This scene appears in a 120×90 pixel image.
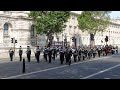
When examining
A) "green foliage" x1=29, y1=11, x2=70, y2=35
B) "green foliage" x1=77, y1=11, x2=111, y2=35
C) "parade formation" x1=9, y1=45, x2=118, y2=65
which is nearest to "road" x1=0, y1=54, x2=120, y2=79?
"parade formation" x1=9, y1=45, x2=118, y2=65

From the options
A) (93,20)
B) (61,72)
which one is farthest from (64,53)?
(93,20)

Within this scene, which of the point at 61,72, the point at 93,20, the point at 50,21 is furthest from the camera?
the point at 93,20

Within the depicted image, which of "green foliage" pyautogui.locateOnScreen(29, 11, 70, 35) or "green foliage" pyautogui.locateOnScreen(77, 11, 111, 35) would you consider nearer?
"green foliage" pyautogui.locateOnScreen(29, 11, 70, 35)

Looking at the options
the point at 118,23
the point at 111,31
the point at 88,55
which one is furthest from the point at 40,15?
the point at 118,23

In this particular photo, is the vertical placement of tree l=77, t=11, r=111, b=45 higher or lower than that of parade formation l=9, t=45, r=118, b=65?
higher

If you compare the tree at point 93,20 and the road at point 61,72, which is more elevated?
the tree at point 93,20

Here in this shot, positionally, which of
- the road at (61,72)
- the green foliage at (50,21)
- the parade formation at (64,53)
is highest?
the green foliage at (50,21)

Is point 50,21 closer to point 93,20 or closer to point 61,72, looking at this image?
point 93,20

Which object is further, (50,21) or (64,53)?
(50,21)

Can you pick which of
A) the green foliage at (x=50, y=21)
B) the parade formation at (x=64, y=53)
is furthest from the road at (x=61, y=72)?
the green foliage at (x=50, y=21)

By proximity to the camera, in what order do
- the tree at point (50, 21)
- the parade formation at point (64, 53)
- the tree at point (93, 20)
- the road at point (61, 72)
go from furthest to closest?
the tree at point (93, 20) < the tree at point (50, 21) < the parade formation at point (64, 53) < the road at point (61, 72)

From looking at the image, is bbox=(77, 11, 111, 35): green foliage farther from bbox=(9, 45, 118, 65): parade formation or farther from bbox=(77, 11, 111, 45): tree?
bbox=(9, 45, 118, 65): parade formation

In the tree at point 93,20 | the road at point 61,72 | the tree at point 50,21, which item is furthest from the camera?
the tree at point 93,20

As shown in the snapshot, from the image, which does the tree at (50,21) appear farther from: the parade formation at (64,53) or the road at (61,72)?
the road at (61,72)
